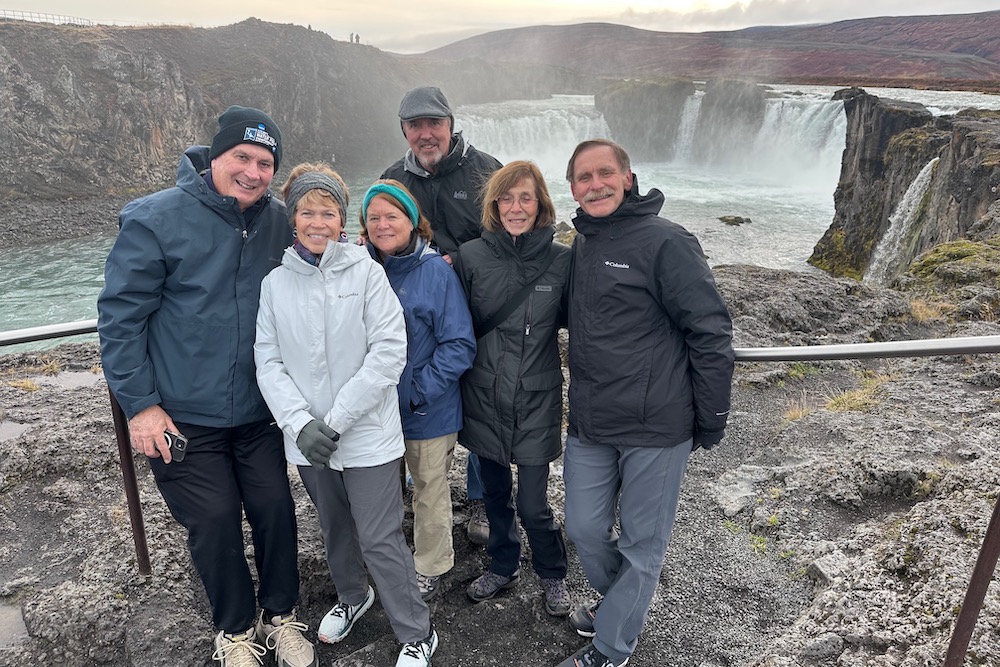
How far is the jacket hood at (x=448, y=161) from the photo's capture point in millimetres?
3971

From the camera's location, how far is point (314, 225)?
110 inches

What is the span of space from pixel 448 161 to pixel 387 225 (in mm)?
1106

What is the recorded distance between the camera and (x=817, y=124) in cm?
3888

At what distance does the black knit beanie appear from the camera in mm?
2797

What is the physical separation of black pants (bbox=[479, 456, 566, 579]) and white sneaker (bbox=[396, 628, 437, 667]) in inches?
24.7

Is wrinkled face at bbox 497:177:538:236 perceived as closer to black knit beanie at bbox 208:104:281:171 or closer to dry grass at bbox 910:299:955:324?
black knit beanie at bbox 208:104:281:171

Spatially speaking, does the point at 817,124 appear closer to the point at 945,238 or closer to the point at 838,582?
the point at 945,238

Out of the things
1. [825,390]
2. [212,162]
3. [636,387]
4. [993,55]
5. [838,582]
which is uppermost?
[993,55]

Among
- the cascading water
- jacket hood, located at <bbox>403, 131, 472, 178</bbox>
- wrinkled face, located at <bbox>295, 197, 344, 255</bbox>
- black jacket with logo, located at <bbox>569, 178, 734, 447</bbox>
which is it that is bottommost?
the cascading water

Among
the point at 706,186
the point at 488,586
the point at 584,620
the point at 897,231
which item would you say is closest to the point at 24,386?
the point at 488,586

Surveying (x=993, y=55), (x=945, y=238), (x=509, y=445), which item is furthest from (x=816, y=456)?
(x=993, y=55)

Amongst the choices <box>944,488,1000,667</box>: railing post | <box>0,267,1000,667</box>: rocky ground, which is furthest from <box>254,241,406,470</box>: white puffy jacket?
<box>944,488,1000,667</box>: railing post

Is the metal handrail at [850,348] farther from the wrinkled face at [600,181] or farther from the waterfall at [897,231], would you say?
the waterfall at [897,231]

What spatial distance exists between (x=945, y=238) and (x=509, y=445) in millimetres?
15331
